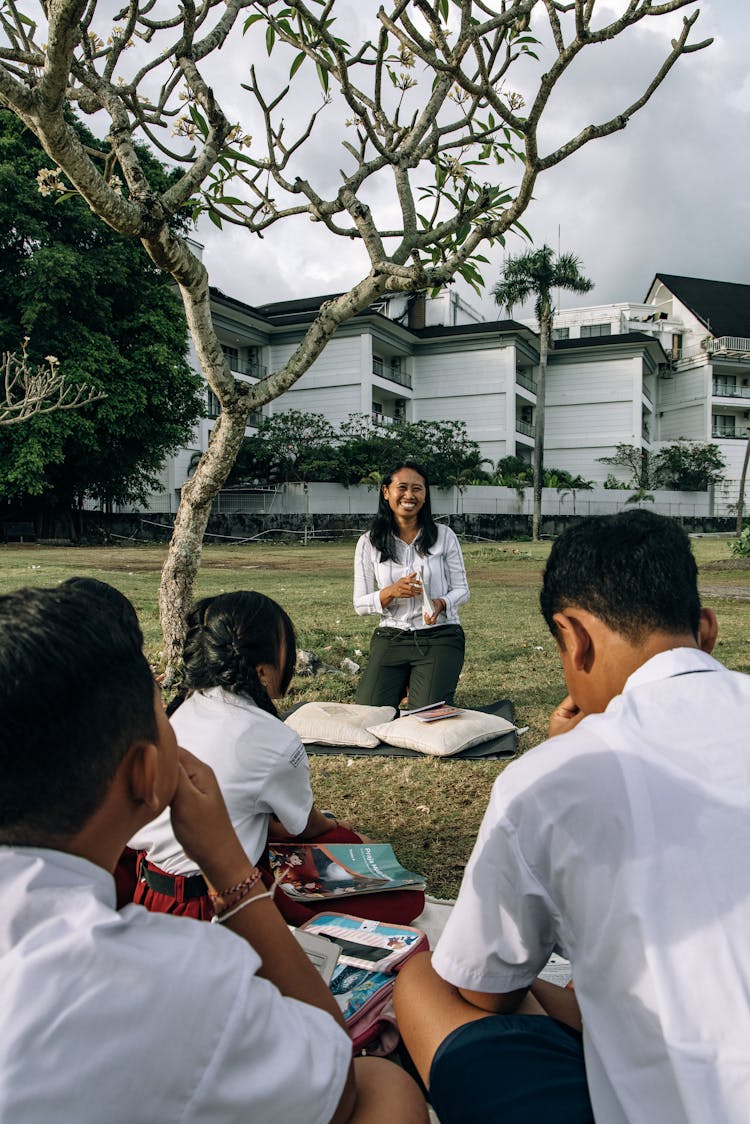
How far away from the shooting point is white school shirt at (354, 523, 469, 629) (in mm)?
5352

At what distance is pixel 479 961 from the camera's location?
4.65 feet

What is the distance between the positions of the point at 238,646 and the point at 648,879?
1.51 metres

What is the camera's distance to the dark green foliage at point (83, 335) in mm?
20562

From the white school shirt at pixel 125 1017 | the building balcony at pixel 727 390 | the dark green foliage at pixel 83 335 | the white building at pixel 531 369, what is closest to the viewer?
the white school shirt at pixel 125 1017

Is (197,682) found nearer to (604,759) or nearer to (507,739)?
(604,759)

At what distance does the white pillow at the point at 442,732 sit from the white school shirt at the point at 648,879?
3280 mm

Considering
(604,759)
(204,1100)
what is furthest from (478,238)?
(204,1100)

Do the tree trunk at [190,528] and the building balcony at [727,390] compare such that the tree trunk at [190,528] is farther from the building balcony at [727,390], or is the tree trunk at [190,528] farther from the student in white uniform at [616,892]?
the building balcony at [727,390]

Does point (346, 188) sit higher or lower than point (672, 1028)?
higher

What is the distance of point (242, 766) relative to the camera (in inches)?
85.3

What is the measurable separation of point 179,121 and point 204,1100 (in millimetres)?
5156

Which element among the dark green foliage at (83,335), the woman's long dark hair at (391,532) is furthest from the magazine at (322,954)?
the dark green foliage at (83,335)

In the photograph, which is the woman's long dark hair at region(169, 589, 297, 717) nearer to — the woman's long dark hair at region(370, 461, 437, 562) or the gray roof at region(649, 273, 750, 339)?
the woman's long dark hair at region(370, 461, 437, 562)

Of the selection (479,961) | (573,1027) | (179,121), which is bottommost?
(573,1027)
